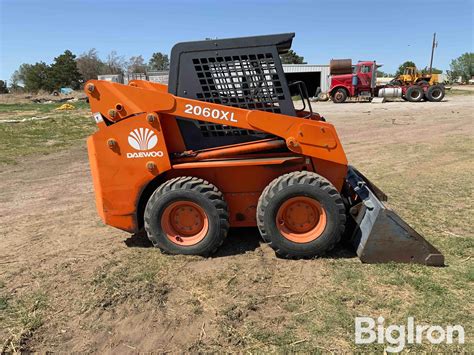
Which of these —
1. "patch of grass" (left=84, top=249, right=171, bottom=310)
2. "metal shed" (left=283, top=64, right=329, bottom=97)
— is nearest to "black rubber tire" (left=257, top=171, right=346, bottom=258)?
"patch of grass" (left=84, top=249, right=171, bottom=310)

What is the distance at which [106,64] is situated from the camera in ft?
225

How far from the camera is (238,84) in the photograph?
13.9ft

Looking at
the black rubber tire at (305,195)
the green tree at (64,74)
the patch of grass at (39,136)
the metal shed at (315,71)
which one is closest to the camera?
the black rubber tire at (305,195)

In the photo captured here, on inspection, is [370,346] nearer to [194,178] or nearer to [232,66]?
[194,178]

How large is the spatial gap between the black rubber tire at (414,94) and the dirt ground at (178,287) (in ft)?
76.6

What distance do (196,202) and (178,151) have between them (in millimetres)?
629

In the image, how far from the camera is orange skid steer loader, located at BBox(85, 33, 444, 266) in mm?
4039

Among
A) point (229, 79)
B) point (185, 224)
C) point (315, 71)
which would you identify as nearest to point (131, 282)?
point (185, 224)

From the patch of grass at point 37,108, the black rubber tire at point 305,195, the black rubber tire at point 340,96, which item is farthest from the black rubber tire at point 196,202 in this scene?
the patch of grass at point 37,108

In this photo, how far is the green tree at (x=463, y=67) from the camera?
85.5 metres

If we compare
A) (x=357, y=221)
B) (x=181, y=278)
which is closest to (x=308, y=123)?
(x=357, y=221)

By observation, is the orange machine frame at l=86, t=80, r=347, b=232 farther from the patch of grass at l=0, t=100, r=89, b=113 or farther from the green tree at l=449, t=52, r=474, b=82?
the green tree at l=449, t=52, r=474, b=82

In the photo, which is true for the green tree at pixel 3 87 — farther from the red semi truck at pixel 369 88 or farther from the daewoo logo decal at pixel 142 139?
the daewoo logo decal at pixel 142 139

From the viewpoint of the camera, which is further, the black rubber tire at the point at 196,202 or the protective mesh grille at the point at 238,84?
the protective mesh grille at the point at 238,84
